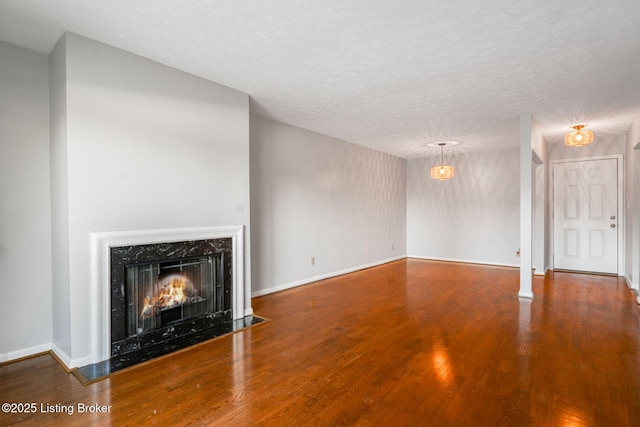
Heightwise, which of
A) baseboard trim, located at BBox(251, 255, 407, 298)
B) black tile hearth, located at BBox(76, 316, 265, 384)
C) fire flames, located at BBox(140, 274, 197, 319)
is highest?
fire flames, located at BBox(140, 274, 197, 319)

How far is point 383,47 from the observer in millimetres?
2684

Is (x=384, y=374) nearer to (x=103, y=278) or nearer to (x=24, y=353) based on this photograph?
(x=103, y=278)

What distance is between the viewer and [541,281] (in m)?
5.40

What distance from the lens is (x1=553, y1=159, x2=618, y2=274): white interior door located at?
19.2 feet

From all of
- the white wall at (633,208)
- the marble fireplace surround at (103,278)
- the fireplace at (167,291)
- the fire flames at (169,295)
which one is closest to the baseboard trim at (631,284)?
the white wall at (633,208)

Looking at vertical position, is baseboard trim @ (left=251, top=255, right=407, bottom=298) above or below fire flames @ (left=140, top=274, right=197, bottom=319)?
below

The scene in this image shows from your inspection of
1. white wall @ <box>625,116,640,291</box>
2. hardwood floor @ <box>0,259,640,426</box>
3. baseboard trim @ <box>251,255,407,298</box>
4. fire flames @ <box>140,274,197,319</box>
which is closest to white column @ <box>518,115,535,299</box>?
hardwood floor @ <box>0,259,640,426</box>

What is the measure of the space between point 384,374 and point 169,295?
6.67ft

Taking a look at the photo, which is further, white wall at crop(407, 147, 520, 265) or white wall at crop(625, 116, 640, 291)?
white wall at crop(407, 147, 520, 265)

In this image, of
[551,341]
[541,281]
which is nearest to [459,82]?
[551,341]

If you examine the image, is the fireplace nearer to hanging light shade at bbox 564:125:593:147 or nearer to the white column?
the white column

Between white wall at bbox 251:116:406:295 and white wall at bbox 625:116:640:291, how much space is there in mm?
4008

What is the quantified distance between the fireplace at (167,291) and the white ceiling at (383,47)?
1699 mm

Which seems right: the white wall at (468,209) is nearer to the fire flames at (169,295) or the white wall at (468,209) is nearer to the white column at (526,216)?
the white column at (526,216)
